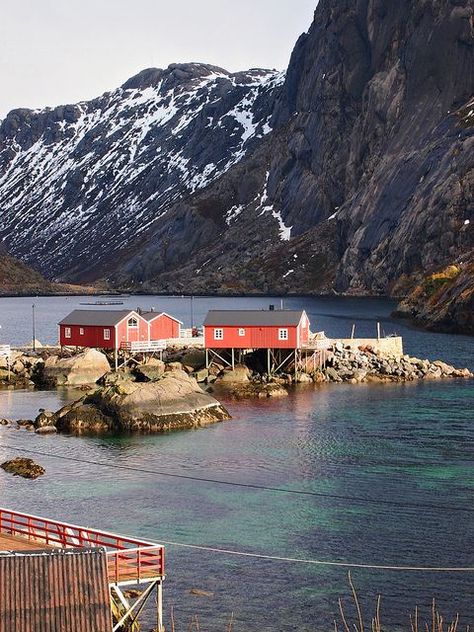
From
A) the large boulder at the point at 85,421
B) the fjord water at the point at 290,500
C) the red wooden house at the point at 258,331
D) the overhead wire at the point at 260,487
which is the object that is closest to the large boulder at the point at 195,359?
the red wooden house at the point at 258,331

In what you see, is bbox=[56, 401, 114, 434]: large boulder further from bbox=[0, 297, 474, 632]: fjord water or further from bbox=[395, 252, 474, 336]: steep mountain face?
bbox=[395, 252, 474, 336]: steep mountain face

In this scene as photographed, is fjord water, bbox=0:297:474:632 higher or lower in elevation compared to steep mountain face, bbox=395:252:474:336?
lower

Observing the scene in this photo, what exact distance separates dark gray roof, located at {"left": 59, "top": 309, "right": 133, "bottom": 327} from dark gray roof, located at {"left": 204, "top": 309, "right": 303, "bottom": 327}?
33.7ft

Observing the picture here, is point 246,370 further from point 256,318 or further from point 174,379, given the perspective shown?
point 174,379

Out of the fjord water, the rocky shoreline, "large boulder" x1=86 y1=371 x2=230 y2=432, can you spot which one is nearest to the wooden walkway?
the fjord water

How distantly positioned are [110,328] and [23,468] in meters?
46.5

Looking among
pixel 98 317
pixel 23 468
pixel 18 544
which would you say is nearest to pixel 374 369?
pixel 98 317

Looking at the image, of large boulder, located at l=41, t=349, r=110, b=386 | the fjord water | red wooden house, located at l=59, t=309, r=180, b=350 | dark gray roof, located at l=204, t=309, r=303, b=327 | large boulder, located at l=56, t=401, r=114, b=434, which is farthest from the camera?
red wooden house, located at l=59, t=309, r=180, b=350

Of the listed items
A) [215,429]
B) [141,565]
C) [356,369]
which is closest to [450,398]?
[356,369]

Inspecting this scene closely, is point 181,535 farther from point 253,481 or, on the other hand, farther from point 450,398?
point 450,398

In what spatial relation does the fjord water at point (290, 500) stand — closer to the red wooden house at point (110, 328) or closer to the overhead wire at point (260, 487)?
the overhead wire at point (260, 487)

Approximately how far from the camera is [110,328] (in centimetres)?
10281

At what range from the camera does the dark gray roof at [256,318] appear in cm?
9725

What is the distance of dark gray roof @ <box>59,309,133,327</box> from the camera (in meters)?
103
